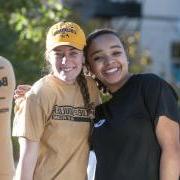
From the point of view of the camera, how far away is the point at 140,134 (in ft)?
11.3

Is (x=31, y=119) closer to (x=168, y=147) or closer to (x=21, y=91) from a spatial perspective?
(x=21, y=91)

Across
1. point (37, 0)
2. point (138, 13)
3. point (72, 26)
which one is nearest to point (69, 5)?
point (37, 0)

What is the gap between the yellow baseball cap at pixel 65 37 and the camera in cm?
367

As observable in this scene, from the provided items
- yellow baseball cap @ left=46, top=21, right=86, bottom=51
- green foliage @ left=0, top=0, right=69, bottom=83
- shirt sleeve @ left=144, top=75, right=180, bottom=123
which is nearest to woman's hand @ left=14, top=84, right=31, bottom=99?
yellow baseball cap @ left=46, top=21, right=86, bottom=51

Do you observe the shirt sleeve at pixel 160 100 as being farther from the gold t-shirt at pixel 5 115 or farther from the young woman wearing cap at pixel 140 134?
the gold t-shirt at pixel 5 115

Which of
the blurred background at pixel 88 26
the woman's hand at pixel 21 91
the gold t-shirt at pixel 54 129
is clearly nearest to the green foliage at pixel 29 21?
the blurred background at pixel 88 26

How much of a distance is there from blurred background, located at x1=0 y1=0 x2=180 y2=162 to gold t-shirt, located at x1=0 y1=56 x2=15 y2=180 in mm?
234

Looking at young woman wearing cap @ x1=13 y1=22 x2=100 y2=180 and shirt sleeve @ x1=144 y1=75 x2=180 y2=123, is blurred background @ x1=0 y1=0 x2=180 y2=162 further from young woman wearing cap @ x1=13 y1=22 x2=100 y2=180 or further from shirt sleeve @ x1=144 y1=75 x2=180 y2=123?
shirt sleeve @ x1=144 y1=75 x2=180 y2=123

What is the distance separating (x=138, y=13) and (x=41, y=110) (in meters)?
13.7

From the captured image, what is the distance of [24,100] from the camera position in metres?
3.53

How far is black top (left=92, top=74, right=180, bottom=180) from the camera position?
345 centimetres

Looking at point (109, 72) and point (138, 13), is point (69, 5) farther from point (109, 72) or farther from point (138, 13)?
point (109, 72)

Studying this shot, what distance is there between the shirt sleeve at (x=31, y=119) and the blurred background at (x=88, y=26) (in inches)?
24.1

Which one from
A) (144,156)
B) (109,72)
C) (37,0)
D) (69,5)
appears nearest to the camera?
(144,156)
